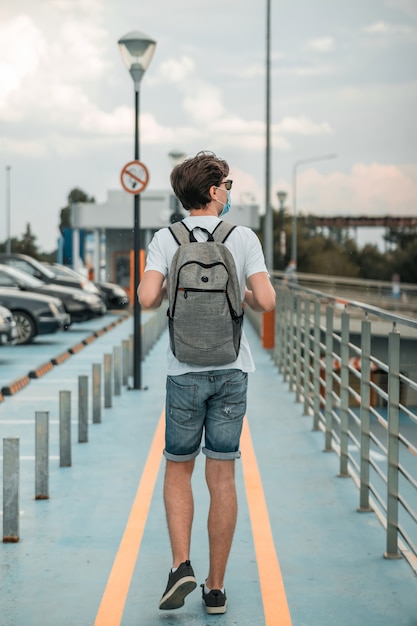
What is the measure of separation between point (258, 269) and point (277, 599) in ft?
5.08

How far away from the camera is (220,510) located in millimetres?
4848

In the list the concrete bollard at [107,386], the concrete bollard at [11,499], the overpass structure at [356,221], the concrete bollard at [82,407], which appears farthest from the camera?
the overpass structure at [356,221]

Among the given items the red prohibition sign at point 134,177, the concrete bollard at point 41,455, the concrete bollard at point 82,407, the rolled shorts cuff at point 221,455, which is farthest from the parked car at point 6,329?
the rolled shorts cuff at point 221,455

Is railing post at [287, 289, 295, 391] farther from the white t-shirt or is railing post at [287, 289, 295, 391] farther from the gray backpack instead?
the gray backpack

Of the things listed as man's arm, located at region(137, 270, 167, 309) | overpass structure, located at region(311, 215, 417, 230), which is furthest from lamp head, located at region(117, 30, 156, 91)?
overpass structure, located at region(311, 215, 417, 230)

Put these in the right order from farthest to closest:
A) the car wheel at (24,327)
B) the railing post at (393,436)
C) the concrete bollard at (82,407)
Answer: the car wheel at (24,327) → the concrete bollard at (82,407) → the railing post at (393,436)

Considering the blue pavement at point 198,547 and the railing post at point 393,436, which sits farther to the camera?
the railing post at point 393,436

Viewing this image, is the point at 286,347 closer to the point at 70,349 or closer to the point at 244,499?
the point at 70,349

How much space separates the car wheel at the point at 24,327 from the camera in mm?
22422

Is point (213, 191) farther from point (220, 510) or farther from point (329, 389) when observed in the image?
point (329, 389)

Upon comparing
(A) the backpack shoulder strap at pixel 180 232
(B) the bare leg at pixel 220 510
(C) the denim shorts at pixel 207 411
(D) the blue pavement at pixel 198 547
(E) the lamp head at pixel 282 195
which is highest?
(E) the lamp head at pixel 282 195

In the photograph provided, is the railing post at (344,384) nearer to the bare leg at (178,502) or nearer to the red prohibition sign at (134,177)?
the bare leg at (178,502)

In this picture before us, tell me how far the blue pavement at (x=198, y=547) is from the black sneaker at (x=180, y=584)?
96 millimetres

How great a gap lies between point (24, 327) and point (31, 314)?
1.25 ft
